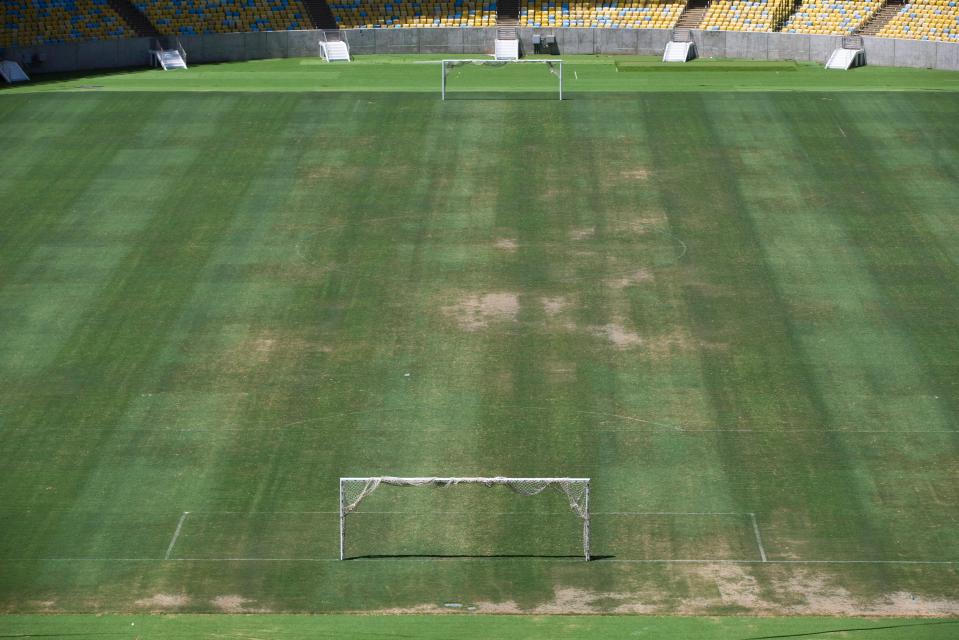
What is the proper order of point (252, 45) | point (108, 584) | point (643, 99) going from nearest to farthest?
point (108, 584)
point (643, 99)
point (252, 45)

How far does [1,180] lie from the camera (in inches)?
2881

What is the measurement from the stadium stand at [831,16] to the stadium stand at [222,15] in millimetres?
27568

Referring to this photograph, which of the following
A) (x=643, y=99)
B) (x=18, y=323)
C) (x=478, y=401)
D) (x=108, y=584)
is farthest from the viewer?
(x=643, y=99)

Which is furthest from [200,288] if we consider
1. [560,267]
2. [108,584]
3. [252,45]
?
[252,45]

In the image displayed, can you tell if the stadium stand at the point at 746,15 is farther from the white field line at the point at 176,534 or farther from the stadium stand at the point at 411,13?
the white field line at the point at 176,534

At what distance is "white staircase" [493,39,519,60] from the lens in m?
91.8

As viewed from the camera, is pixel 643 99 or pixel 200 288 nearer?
pixel 200 288

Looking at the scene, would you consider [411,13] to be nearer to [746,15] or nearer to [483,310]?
[746,15]

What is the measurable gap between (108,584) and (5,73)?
49.6 m

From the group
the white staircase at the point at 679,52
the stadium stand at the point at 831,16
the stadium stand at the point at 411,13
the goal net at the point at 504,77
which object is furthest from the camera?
the stadium stand at the point at 411,13

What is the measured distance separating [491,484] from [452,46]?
165 feet

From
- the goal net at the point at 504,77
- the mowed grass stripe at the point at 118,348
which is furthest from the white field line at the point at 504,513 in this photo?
the goal net at the point at 504,77

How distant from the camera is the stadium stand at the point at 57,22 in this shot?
89250mm

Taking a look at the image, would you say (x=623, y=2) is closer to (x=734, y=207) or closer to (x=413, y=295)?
(x=734, y=207)
